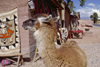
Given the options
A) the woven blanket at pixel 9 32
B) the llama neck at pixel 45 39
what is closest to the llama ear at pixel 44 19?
the llama neck at pixel 45 39

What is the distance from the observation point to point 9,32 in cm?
398

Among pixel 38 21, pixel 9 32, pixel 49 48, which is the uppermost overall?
pixel 38 21

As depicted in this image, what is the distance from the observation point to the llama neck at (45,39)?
1.88 meters

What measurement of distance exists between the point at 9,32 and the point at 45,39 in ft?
8.64

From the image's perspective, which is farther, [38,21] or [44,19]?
[38,21]

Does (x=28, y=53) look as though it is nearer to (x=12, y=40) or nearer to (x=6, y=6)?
(x=12, y=40)

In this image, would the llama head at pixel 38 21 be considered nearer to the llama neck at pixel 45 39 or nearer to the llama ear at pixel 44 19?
the llama ear at pixel 44 19

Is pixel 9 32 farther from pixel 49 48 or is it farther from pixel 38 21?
pixel 49 48

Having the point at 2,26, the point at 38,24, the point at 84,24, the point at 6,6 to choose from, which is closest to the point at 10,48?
the point at 2,26

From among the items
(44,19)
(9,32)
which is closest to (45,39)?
(44,19)

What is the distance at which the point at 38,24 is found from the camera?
6.85ft

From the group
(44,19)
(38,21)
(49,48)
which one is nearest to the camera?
(49,48)

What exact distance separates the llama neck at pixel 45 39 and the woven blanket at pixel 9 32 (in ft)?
7.49

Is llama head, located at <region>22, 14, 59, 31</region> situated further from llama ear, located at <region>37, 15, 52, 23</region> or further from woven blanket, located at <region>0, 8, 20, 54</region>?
woven blanket, located at <region>0, 8, 20, 54</region>
